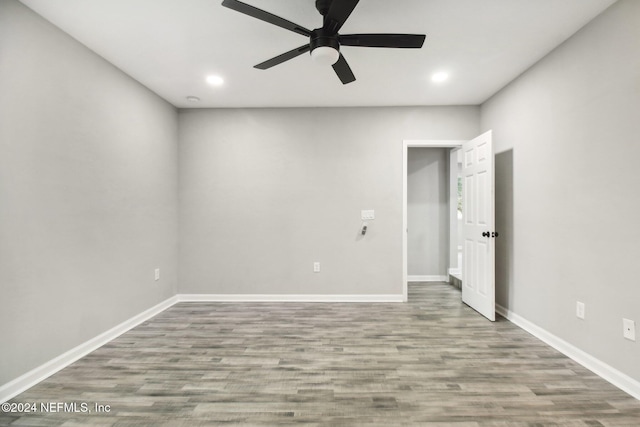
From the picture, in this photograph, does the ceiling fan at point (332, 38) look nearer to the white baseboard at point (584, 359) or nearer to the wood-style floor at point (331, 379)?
the wood-style floor at point (331, 379)

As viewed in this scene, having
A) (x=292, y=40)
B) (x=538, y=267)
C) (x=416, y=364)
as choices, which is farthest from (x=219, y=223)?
(x=538, y=267)

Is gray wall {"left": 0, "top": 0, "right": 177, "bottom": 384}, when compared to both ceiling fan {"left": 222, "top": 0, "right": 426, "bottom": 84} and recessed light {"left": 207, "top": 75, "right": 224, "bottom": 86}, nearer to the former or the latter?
recessed light {"left": 207, "top": 75, "right": 224, "bottom": 86}

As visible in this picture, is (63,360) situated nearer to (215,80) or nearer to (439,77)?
(215,80)

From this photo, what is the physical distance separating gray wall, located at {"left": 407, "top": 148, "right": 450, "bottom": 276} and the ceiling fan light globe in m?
3.39

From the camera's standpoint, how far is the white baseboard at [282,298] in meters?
3.93

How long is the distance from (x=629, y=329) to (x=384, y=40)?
2426 mm

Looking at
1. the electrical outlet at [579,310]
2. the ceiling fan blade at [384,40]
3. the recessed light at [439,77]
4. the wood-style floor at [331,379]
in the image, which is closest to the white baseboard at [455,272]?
the wood-style floor at [331,379]

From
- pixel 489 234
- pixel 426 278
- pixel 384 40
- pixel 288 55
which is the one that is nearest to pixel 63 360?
pixel 288 55

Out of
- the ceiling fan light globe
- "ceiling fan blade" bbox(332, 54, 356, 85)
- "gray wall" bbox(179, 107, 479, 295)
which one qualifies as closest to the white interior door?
"gray wall" bbox(179, 107, 479, 295)

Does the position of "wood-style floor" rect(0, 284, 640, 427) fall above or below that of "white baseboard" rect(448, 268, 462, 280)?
below

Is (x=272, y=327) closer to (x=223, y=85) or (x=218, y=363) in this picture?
(x=218, y=363)

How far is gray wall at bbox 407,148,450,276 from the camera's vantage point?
16.5 feet

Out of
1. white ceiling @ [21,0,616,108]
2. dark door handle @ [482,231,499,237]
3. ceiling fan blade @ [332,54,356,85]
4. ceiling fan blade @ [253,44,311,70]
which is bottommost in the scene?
dark door handle @ [482,231,499,237]

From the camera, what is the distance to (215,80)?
314 cm
